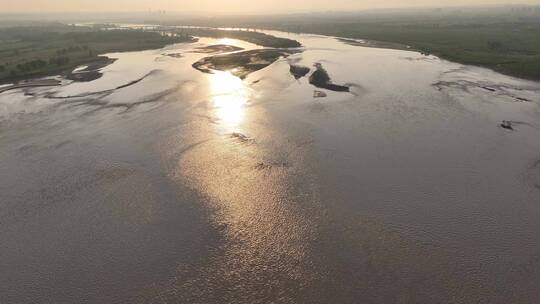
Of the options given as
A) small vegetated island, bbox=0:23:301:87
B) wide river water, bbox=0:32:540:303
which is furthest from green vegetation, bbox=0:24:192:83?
wide river water, bbox=0:32:540:303

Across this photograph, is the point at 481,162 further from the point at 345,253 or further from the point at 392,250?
the point at 345,253

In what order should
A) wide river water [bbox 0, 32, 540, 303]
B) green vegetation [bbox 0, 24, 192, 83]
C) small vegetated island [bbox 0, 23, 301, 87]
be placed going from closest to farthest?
wide river water [bbox 0, 32, 540, 303] → small vegetated island [bbox 0, 23, 301, 87] → green vegetation [bbox 0, 24, 192, 83]

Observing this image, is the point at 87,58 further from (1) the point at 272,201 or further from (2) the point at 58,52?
(1) the point at 272,201

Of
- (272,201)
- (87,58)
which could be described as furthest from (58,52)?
(272,201)

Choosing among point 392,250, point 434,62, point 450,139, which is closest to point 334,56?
point 434,62

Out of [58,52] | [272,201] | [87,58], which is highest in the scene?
[58,52]

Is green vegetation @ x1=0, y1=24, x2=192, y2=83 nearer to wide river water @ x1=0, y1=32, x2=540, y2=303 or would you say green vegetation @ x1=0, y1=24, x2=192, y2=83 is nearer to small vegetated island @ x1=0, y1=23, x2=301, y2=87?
small vegetated island @ x1=0, y1=23, x2=301, y2=87

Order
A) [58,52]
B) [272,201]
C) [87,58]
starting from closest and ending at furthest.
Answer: [272,201] < [87,58] < [58,52]

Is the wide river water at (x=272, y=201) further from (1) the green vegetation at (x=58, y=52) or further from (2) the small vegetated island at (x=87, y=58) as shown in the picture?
(1) the green vegetation at (x=58, y=52)
